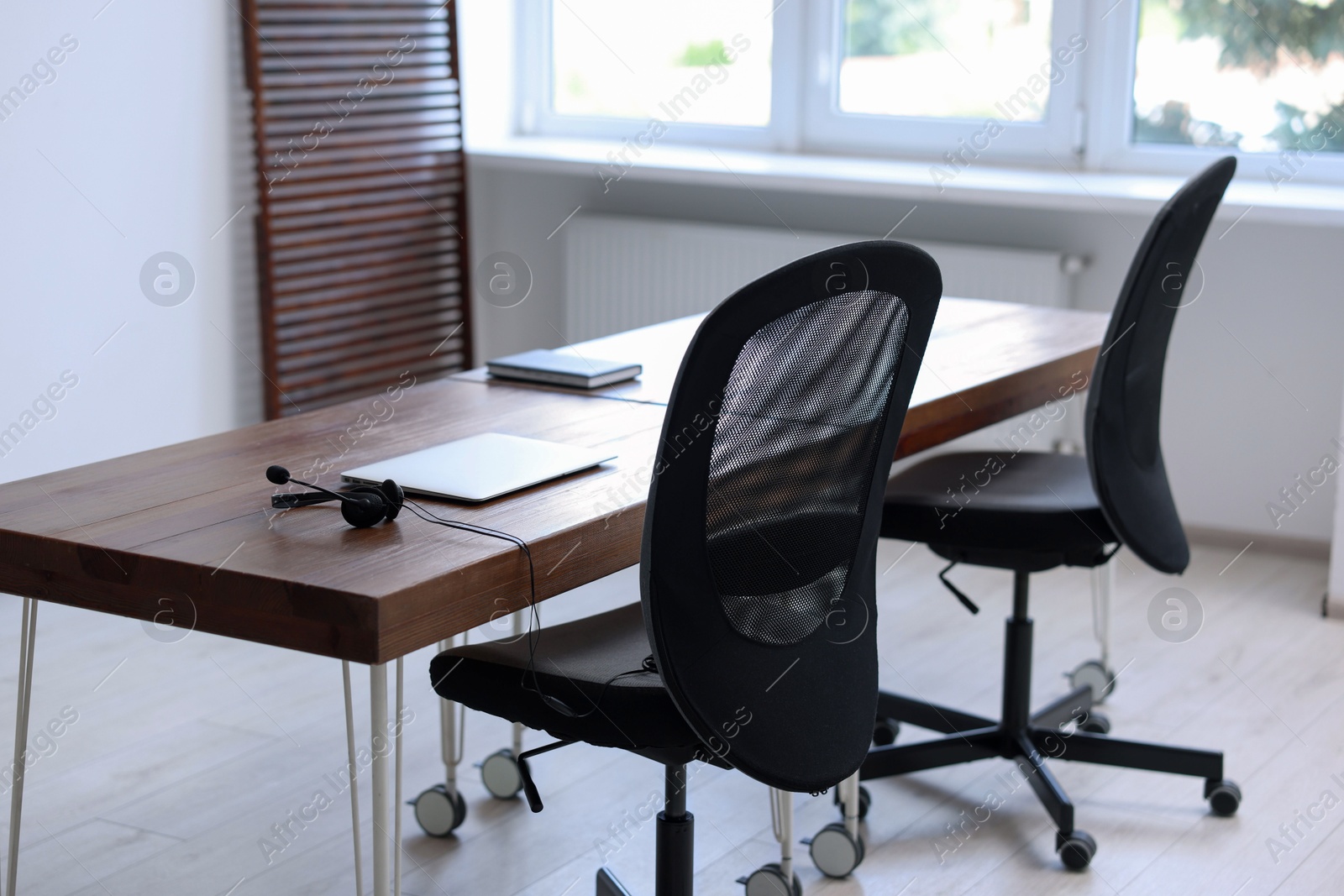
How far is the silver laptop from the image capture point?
A: 6.02ft

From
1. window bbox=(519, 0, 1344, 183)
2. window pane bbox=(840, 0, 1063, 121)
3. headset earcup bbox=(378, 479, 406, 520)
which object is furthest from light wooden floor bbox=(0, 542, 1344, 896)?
window pane bbox=(840, 0, 1063, 121)

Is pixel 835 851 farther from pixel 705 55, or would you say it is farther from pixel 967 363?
pixel 705 55

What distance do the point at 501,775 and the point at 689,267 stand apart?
229 centimetres

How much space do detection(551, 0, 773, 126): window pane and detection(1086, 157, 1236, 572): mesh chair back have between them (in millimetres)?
2505

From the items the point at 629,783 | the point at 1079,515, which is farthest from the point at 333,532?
the point at 1079,515

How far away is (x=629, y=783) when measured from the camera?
2.63 meters

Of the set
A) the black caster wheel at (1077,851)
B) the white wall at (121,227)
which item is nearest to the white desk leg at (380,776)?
the black caster wheel at (1077,851)

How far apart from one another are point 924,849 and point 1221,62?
2509 millimetres

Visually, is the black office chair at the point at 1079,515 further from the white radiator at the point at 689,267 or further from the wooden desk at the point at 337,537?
the white radiator at the point at 689,267

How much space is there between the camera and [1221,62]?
13.0 feet

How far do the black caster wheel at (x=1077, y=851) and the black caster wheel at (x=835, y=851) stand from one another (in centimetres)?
32

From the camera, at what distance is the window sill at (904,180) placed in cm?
362

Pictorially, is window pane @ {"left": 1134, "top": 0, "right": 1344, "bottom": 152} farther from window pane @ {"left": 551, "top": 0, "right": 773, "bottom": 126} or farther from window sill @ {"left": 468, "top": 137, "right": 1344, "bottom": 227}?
window pane @ {"left": 551, "top": 0, "right": 773, "bottom": 126}

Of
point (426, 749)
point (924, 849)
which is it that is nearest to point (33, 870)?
point (426, 749)
